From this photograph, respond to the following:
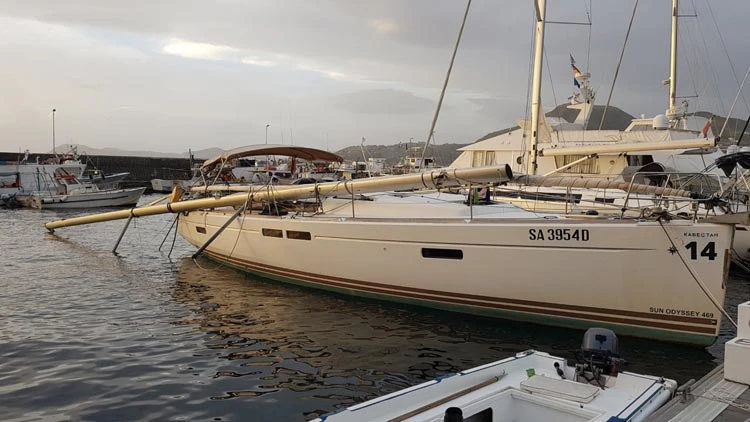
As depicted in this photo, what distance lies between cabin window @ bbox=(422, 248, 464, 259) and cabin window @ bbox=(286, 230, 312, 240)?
2.83 metres

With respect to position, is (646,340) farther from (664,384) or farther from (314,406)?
(314,406)

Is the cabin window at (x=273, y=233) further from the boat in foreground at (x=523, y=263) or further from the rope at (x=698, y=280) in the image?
the rope at (x=698, y=280)

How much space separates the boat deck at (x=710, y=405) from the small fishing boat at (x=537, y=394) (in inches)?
4.2

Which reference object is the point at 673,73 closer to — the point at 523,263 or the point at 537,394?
the point at 523,263

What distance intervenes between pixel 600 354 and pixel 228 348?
553 centimetres

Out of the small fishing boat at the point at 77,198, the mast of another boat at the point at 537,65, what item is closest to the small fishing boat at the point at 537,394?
the mast of another boat at the point at 537,65

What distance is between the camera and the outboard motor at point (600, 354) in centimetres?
554

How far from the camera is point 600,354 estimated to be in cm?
561

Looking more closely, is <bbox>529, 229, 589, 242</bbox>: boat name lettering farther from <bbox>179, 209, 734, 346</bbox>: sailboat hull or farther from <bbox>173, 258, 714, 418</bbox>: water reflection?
<bbox>173, 258, 714, 418</bbox>: water reflection

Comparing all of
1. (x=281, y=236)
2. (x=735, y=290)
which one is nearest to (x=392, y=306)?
(x=281, y=236)

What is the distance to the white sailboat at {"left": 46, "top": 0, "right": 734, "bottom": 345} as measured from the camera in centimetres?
799

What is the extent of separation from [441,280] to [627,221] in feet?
10.6

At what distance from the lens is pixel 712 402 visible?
5.34 meters

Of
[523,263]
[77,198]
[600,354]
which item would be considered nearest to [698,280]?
[523,263]
